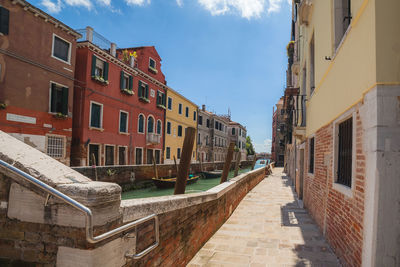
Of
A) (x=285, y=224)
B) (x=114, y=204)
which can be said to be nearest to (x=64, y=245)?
(x=114, y=204)

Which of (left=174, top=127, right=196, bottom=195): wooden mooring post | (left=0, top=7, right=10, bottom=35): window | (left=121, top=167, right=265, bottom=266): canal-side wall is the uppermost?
(left=0, top=7, right=10, bottom=35): window

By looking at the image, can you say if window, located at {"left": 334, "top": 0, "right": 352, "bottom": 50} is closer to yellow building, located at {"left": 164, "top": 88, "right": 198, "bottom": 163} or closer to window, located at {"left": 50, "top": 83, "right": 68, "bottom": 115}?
window, located at {"left": 50, "top": 83, "right": 68, "bottom": 115}

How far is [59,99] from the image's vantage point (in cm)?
1315

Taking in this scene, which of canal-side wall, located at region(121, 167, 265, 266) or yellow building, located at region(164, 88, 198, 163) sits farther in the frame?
yellow building, located at region(164, 88, 198, 163)

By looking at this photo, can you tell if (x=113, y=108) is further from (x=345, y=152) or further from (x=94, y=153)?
(x=345, y=152)

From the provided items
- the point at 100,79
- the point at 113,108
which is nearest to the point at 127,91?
the point at 113,108

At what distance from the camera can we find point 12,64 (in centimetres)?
1097

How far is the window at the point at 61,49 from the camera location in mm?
12797

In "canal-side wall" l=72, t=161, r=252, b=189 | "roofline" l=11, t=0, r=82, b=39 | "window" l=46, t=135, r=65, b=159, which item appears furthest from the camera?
"window" l=46, t=135, r=65, b=159

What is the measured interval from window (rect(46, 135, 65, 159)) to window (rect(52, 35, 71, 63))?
4082 millimetres

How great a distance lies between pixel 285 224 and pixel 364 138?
11.7 feet

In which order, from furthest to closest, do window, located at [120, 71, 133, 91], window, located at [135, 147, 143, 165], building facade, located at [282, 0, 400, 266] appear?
window, located at [135, 147, 143, 165]
window, located at [120, 71, 133, 91]
building facade, located at [282, 0, 400, 266]

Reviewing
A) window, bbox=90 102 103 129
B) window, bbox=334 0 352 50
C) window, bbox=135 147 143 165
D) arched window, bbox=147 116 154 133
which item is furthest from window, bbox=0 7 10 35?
window, bbox=334 0 352 50

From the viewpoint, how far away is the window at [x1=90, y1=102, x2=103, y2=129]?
14.9m
